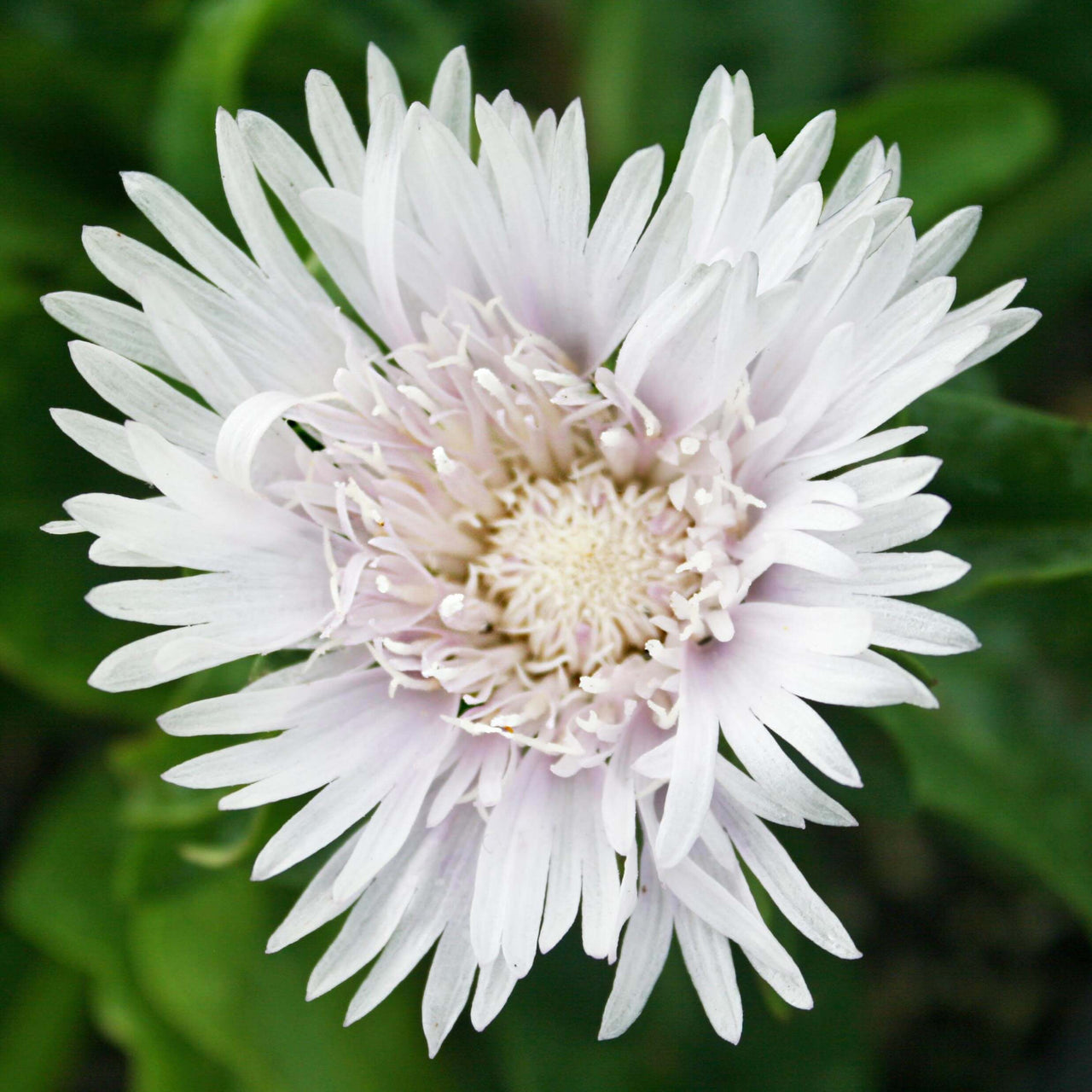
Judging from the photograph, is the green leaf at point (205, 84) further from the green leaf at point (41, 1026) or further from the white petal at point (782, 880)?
the green leaf at point (41, 1026)

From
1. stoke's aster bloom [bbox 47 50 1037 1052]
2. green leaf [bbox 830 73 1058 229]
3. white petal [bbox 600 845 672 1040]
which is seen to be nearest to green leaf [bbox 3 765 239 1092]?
stoke's aster bloom [bbox 47 50 1037 1052]

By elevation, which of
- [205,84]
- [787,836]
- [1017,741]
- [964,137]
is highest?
[964,137]

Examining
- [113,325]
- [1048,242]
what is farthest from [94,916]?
[1048,242]

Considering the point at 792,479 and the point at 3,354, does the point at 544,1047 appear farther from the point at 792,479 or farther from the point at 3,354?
the point at 3,354

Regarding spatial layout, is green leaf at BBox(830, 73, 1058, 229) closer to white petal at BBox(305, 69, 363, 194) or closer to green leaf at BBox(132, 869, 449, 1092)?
white petal at BBox(305, 69, 363, 194)

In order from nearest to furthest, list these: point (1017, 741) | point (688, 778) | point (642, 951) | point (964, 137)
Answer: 1. point (688, 778)
2. point (642, 951)
3. point (1017, 741)
4. point (964, 137)

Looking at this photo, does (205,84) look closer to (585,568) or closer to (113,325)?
(113,325)
